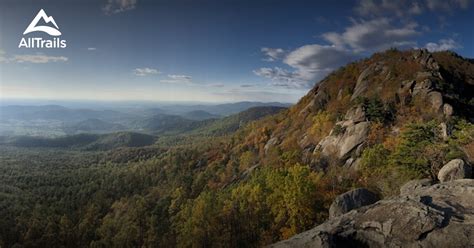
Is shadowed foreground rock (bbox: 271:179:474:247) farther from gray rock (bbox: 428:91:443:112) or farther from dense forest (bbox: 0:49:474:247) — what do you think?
gray rock (bbox: 428:91:443:112)

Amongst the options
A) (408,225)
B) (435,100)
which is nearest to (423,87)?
(435,100)

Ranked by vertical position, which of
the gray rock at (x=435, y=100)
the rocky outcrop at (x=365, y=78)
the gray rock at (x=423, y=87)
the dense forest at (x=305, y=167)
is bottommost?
the dense forest at (x=305, y=167)

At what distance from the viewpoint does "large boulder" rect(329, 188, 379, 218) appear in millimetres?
20672

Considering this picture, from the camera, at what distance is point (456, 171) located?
1888 cm

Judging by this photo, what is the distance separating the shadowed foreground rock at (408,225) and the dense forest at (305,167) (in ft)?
40.8

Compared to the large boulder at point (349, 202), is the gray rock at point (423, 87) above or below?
above

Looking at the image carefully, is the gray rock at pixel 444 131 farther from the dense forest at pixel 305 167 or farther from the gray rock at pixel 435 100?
the gray rock at pixel 435 100

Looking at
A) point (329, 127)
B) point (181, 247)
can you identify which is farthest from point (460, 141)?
point (181, 247)

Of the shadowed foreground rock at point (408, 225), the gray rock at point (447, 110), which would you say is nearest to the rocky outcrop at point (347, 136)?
the gray rock at point (447, 110)

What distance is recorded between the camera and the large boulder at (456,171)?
18.5m

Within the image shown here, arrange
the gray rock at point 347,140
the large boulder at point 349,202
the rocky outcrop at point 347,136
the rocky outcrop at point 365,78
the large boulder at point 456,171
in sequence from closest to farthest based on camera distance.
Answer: the large boulder at point 456,171
the large boulder at point 349,202
the gray rock at point 347,140
the rocky outcrop at point 347,136
the rocky outcrop at point 365,78

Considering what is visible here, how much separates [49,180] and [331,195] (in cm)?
16946

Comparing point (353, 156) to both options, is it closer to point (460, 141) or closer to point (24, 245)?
point (460, 141)

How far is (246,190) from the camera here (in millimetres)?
61156
